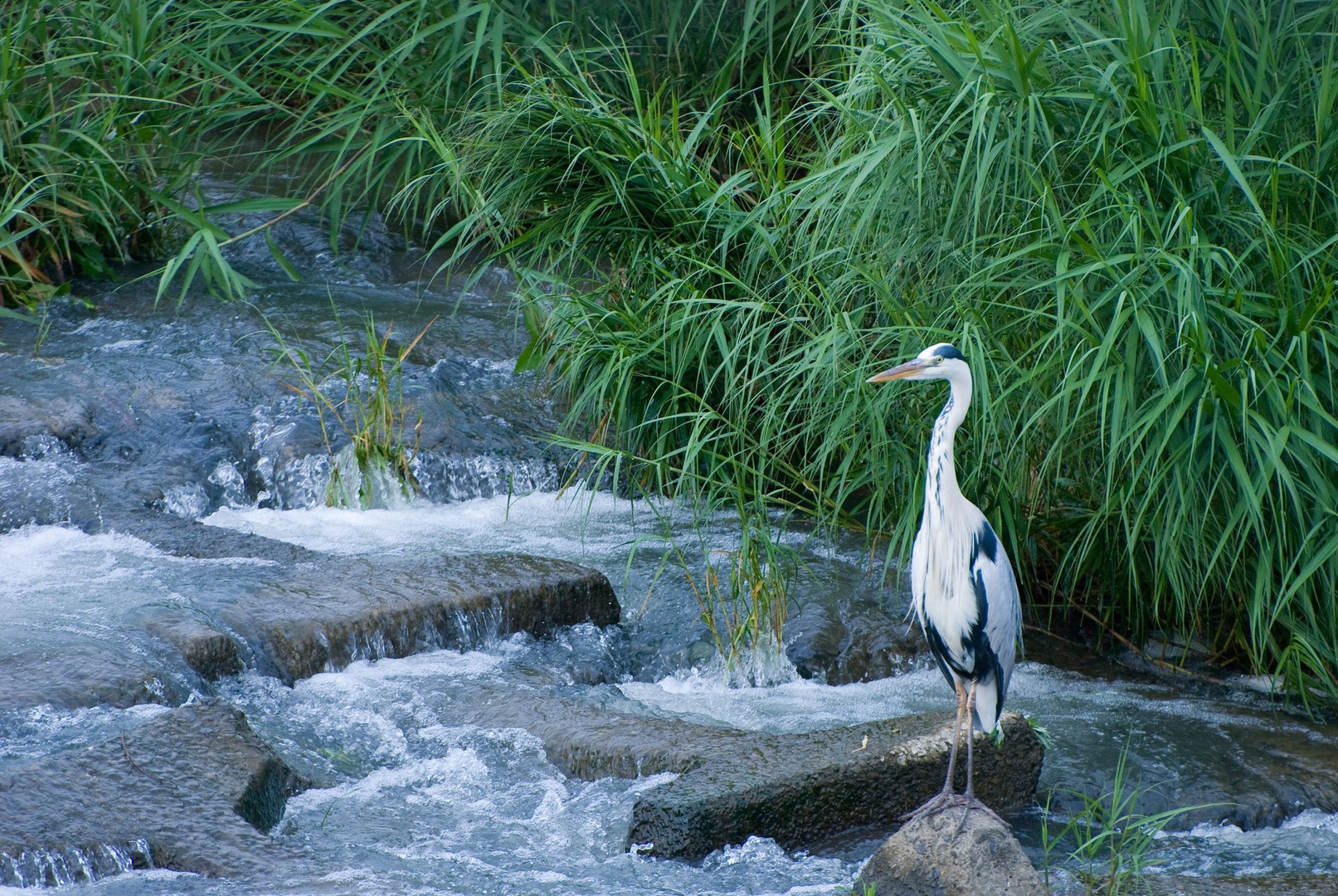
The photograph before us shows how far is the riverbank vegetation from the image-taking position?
3219 millimetres

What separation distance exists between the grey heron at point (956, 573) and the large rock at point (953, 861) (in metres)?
0.13

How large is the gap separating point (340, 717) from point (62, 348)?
265cm

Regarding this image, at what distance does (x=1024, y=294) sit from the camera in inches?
143

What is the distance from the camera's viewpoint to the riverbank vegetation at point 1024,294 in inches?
127

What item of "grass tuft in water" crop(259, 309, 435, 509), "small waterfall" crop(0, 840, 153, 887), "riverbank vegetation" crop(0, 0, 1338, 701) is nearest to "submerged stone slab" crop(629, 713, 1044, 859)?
"riverbank vegetation" crop(0, 0, 1338, 701)

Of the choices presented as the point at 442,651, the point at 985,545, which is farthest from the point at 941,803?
the point at 442,651

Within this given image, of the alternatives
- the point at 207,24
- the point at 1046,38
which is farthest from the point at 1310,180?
the point at 207,24

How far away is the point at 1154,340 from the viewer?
3090 millimetres

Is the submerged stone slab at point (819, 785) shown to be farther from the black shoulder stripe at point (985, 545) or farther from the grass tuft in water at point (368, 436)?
the grass tuft in water at point (368, 436)

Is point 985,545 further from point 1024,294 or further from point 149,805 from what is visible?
point 149,805

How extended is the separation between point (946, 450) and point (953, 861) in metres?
0.76

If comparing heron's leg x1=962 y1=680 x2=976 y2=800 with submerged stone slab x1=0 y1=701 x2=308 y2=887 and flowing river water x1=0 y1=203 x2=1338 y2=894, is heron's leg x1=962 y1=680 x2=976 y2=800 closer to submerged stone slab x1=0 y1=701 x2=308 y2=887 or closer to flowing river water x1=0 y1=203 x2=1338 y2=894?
flowing river water x1=0 y1=203 x2=1338 y2=894

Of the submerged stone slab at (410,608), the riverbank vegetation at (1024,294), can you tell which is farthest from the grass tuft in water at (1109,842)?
the submerged stone slab at (410,608)

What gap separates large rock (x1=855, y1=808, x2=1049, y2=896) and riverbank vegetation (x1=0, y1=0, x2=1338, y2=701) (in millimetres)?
976
